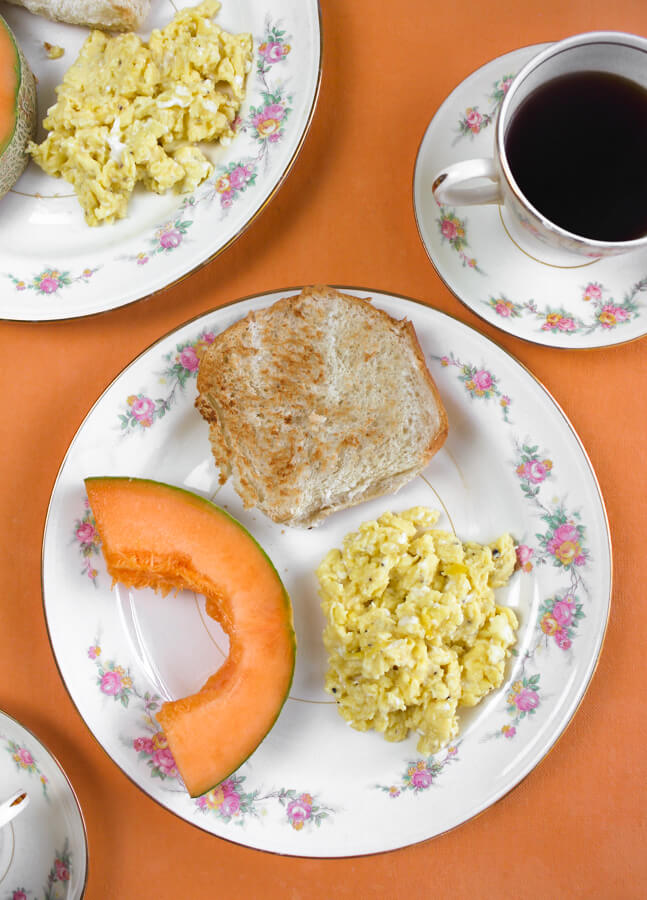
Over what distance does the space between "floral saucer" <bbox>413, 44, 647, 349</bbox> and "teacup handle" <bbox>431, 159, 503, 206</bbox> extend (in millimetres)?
172

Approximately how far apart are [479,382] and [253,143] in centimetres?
71

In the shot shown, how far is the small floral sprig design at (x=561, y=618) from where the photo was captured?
4.82 ft

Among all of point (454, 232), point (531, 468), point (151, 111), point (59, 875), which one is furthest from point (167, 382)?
point (59, 875)

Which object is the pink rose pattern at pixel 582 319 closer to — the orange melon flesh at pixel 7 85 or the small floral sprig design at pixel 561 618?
the small floral sprig design at pixel 561 618

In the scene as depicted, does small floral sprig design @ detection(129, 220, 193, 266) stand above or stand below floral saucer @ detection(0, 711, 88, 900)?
above

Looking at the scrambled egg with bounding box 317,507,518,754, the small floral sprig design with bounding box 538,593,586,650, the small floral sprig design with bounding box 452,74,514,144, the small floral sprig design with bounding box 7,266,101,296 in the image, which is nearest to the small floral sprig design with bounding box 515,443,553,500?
the scrambled egg with bounding box 317,507,518,754

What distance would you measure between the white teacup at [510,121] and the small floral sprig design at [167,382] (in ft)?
1.99

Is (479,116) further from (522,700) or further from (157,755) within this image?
(157,755)

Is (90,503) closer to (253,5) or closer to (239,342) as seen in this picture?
(239,342)

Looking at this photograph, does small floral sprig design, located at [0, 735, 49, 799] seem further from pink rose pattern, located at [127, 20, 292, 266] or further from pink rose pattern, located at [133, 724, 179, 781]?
pink rose pattern, located at [127, 20, 292, 266]

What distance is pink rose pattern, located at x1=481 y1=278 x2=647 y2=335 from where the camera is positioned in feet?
4.80

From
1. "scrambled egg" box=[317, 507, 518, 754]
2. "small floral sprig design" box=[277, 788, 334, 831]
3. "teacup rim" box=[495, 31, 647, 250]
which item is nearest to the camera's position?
"teacup rim" box=[495, 31, 647, 250]

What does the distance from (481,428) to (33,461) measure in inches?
41.8

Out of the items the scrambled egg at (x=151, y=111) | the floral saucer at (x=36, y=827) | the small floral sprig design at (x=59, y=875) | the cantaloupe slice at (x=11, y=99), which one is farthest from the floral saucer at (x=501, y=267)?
the small floral sprig design at (x=59, y=875)
